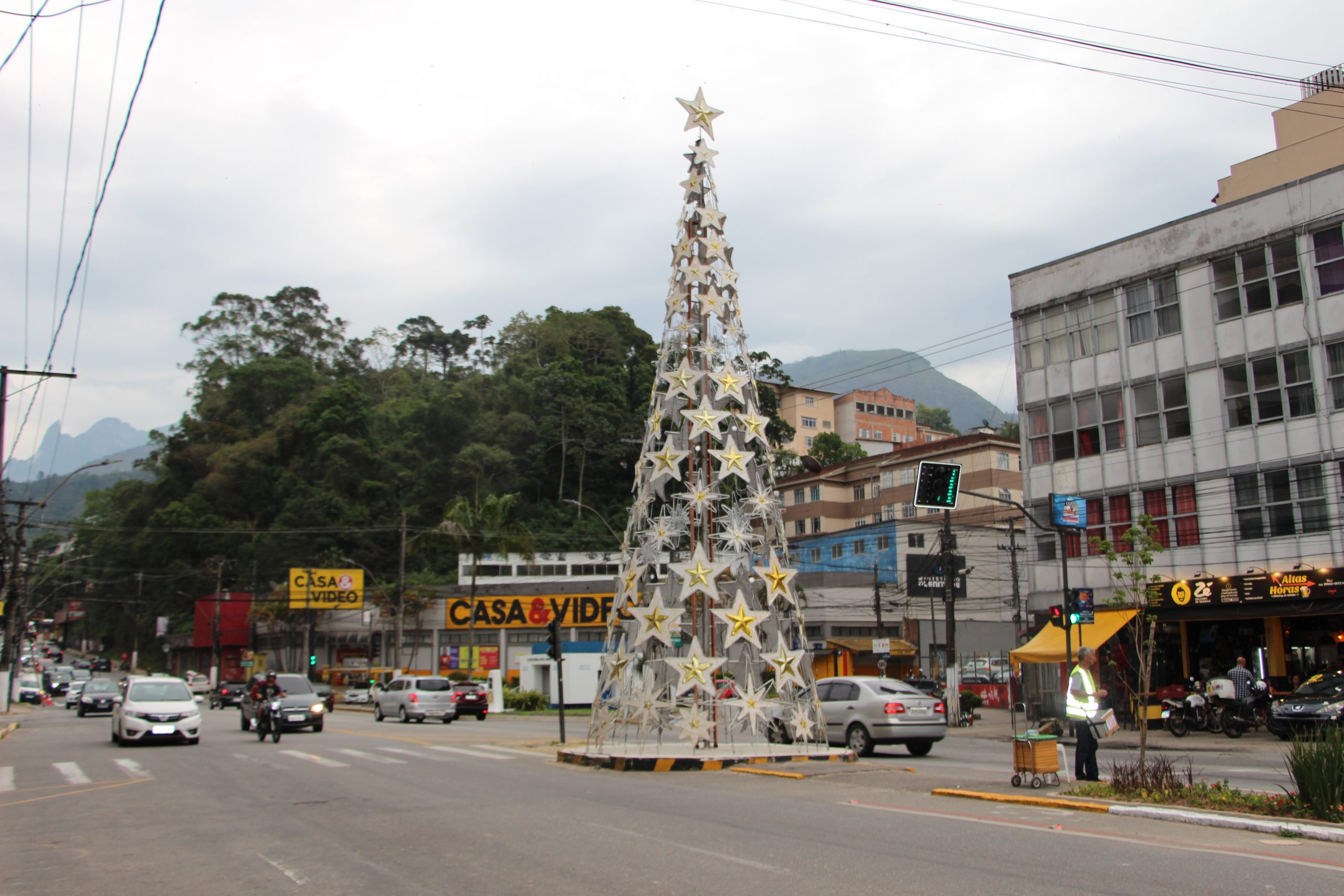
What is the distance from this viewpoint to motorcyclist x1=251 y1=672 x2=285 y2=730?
2483 cm

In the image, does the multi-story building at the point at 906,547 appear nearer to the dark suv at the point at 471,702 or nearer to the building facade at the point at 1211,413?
the building facade at the point at 1211,413

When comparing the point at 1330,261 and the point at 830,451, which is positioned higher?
the point at 830,451

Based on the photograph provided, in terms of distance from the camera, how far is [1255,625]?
91.1 ft

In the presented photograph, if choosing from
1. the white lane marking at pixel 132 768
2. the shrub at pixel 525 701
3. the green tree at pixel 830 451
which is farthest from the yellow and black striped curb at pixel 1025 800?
the green tree at pixel 830 451

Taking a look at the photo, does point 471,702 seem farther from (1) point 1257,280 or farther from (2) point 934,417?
(2) point 934,417

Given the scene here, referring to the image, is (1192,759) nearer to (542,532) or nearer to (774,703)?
(774,703)

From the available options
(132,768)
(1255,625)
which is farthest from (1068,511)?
(132,768)

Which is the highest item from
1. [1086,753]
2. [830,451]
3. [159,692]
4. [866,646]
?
[830,451]

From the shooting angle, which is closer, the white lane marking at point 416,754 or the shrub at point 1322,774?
the shrub at point 1322,774

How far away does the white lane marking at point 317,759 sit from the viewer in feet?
59.8

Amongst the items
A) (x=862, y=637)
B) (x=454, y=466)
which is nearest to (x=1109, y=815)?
(x=862, y=637)

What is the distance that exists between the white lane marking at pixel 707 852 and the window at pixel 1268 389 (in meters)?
23.4

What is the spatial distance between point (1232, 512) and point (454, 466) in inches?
2198

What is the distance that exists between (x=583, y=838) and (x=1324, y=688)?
63.5ft
